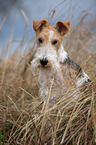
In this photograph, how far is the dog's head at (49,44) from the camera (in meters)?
2.23

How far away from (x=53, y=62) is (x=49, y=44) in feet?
1.06

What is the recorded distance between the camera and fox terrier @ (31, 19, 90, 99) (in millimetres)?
2297

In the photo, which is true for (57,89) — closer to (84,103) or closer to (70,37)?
(84,103)

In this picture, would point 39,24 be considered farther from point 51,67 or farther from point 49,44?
point 51,67

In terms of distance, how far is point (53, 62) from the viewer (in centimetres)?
227

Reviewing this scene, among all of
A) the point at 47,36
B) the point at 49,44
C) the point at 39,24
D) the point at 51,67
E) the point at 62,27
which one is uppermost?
the point at 39,24

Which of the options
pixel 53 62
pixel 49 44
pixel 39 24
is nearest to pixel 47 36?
pixel 49 44

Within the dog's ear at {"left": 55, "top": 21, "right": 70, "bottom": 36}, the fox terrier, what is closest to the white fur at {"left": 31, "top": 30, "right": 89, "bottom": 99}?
the fox terrier

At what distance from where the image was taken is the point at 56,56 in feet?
7.88

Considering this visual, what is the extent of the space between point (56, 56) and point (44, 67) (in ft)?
0.91

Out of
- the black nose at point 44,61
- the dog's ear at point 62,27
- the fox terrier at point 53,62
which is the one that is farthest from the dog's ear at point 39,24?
the black nose at point 44,61

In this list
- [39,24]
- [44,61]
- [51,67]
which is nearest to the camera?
[44,61]

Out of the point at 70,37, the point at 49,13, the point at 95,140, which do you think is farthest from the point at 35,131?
the point at 70,37

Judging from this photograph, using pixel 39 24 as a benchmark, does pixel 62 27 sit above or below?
below
